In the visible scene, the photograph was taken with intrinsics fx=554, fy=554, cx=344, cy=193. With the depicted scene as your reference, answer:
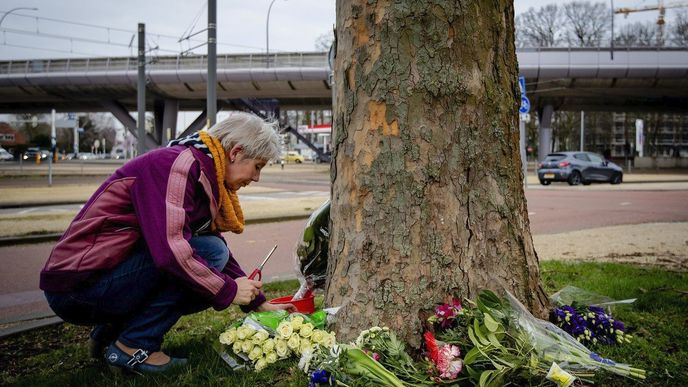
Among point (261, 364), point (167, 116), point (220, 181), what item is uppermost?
point (167, 116)

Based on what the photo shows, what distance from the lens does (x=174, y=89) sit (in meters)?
41.8

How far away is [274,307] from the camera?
2908mm

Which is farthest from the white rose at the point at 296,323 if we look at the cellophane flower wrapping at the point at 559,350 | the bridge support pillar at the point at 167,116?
the bridge support pillar at the point at 167,116

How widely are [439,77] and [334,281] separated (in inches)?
44.8

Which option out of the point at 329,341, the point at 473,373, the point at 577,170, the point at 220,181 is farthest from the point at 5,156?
the point at 473,373

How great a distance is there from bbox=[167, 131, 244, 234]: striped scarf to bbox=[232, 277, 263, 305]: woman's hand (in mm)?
327

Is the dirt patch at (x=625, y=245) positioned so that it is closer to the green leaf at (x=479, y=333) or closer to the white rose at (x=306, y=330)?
the green leaf at (x=479, y=333)

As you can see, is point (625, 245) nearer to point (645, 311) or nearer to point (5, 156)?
point (645, 311)

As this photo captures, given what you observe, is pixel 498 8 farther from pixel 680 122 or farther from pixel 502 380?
pixel 680 122

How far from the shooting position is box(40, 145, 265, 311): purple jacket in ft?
7.56

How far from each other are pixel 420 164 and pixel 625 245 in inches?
206

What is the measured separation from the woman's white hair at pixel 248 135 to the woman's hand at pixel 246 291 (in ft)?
1.97

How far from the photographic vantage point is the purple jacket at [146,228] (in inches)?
90.7

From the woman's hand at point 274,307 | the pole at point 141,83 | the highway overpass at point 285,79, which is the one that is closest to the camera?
the woman's hand at point 274,307
